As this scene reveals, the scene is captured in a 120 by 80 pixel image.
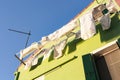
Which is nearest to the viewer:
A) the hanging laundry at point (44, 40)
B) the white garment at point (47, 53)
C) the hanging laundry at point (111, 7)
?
the hanging laundry at point (111, 7)

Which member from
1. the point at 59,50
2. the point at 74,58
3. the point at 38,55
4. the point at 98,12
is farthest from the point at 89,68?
the point at 38,55

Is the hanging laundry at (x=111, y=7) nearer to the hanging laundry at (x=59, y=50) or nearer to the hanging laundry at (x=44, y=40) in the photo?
the hanging laundry at (x=59, y=50)

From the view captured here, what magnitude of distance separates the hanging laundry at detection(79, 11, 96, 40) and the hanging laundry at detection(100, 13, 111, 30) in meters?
0.31

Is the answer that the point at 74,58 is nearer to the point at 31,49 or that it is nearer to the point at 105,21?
the point at 105,21

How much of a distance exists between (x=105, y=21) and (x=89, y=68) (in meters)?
1.68

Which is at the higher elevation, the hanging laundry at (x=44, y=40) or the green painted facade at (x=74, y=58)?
the hanging laundry at (x=44, y=40)

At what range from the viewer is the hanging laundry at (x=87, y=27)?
259 inches

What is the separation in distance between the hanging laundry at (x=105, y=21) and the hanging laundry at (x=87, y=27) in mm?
313

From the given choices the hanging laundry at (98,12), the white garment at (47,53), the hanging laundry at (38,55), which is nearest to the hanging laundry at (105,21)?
the hanging laundry at (98,12)

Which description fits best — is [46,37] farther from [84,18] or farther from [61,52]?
[84,18]

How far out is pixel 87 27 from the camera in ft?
22.4

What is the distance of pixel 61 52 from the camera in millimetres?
7699

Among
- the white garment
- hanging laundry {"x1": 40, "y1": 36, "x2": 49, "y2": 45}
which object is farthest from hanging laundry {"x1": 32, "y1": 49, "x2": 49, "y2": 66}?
hanging laundry {"x1": 40, "y1": 36, "x2": 49, "y2": 45}

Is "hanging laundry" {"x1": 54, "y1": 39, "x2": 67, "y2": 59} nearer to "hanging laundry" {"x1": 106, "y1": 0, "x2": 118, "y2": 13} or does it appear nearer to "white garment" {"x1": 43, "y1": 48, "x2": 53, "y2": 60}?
"white garment" {"x1": 43, "y1": 48, "x2": 53, "y2": 60}
